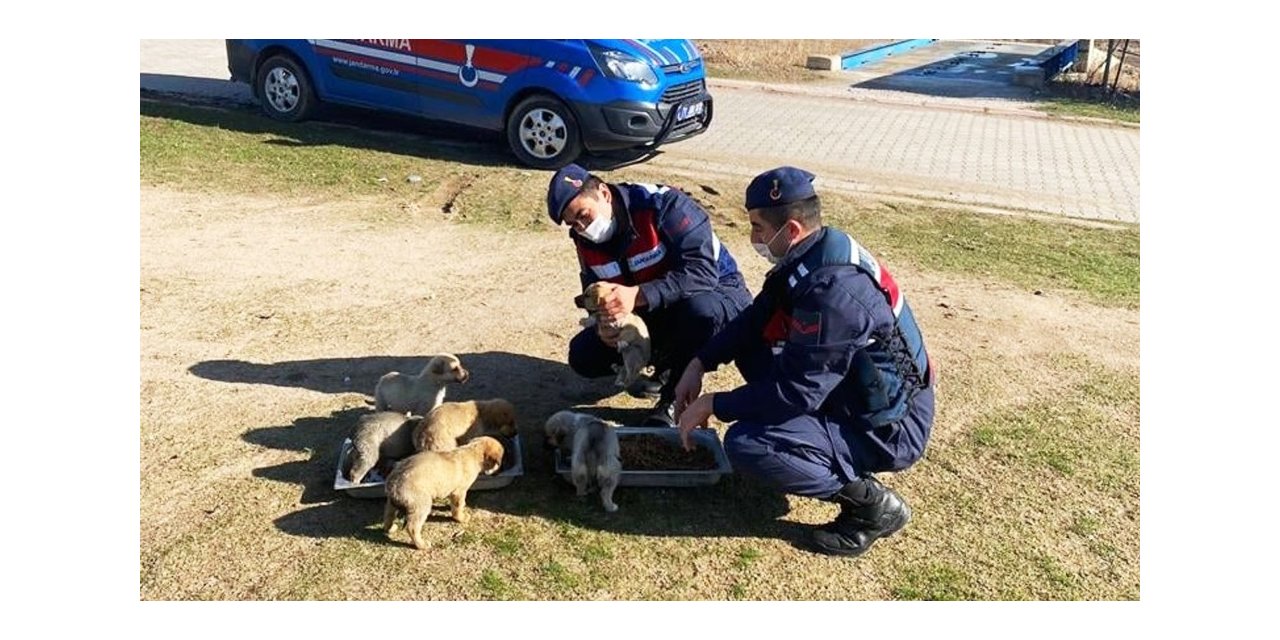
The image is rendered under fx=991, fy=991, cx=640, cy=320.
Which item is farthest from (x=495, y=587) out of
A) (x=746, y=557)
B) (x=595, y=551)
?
(x=746, y=557)

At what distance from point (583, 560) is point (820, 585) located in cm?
102

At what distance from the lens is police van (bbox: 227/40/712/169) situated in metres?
11.0

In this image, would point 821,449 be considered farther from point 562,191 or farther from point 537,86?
point 537,86

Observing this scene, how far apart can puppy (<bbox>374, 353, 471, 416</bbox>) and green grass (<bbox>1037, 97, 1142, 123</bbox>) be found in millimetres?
14537

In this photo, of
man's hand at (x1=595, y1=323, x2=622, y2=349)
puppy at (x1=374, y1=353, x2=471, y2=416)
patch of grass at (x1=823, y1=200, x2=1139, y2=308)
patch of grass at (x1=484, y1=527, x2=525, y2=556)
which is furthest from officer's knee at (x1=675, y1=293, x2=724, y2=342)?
patch of grass at (x1=823, y1=200, x2=1139, y2=308)

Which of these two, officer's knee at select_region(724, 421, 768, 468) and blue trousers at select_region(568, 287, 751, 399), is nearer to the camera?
officer's knee at select_region(724, 421, 768, 468)

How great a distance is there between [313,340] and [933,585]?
13.8 feet

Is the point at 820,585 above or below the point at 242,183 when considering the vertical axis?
below

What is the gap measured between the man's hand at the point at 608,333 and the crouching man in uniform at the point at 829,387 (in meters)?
0.90

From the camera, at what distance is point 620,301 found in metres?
5.13

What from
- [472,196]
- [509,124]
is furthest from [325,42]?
[472,196]

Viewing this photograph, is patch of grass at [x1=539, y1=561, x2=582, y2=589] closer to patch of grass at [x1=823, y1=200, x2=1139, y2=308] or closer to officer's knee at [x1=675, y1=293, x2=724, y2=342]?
officer's knee at [x1=675, y1=293, x2=724, y2=342]

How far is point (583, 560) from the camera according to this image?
4.31m

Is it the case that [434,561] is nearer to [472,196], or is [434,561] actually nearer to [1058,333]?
[1058,333]
